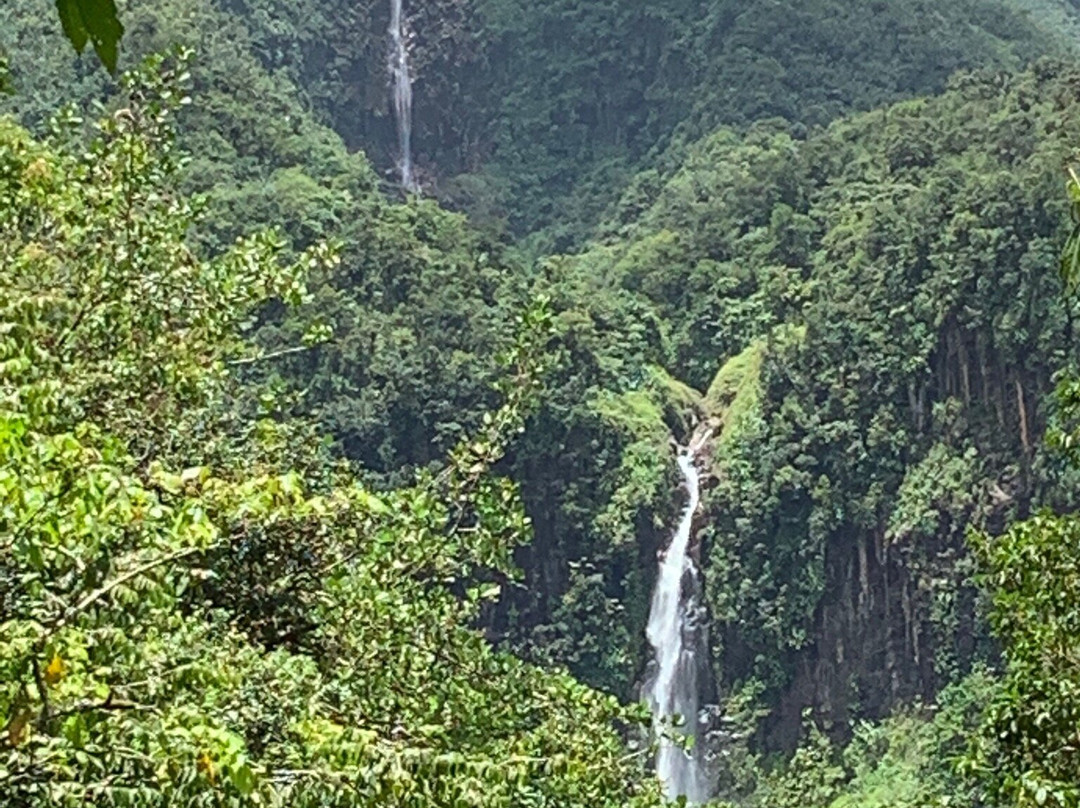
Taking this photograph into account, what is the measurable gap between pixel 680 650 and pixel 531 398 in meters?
18.2

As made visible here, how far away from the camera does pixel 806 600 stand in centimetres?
2300

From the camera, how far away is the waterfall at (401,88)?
4194 centimetres

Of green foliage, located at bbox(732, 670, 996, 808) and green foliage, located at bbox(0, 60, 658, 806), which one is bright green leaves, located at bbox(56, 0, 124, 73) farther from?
green foliage, located at bbox(732, 670, 996, 808)

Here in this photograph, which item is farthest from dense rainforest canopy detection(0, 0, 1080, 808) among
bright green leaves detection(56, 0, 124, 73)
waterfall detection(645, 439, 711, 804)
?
waterfall detection(645, 439, 711, 804)

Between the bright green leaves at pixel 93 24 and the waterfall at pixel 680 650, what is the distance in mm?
22325

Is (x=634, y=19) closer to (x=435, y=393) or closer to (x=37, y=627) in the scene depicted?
(x=435, y=393)

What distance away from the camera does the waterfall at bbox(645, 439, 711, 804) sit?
22719 mm

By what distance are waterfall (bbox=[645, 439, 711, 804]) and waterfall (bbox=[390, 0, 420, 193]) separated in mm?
20334

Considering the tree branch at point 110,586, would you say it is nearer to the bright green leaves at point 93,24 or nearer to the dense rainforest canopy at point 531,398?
the dense rainforest canopy at point 531,398

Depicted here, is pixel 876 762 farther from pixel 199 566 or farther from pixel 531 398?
pixel 199 566

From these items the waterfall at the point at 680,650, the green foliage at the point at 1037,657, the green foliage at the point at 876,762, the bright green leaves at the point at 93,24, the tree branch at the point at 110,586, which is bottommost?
the green foliage at the point at 876,762

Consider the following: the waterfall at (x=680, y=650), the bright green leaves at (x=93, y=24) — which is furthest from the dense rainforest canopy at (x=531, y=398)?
the waterfall at (x=680, y=650)

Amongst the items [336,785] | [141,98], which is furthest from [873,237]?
[336,785]

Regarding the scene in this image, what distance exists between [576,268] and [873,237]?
9.66 metres
